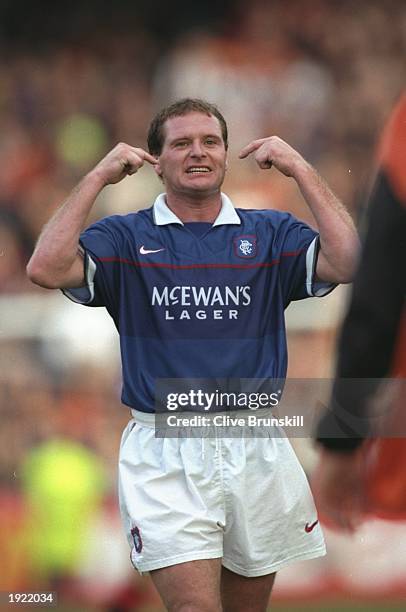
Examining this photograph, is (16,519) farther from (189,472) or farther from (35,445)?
(189,472)

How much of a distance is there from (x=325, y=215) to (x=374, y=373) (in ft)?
2.30

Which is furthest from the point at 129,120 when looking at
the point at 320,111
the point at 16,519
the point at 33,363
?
the point at 16,519

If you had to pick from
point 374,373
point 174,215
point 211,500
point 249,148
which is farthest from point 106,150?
point 211,500

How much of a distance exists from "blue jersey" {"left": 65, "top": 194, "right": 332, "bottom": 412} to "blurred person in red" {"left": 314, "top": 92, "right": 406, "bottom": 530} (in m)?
0.22

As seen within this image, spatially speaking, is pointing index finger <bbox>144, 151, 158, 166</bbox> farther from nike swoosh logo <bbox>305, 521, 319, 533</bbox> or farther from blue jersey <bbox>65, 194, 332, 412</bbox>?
nike swoosh logo <bbox>305, 521, 319, 533</bbox>

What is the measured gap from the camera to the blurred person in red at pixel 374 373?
3.00 meters

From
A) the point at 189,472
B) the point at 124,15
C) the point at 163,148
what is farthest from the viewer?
the point at 124,15

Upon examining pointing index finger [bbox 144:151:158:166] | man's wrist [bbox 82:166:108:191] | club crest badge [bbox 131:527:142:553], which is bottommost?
club crest badge [bbox 131:527:142:553]

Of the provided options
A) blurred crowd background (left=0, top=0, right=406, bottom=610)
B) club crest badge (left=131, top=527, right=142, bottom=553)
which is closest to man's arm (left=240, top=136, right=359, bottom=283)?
club crest badge (left=131, top=527, right=142, bottom=553)

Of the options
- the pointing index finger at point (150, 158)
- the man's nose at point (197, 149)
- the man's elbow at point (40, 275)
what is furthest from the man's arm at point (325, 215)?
the man's elbow at point (40, 275)

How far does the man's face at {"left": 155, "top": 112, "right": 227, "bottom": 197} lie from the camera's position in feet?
9.39

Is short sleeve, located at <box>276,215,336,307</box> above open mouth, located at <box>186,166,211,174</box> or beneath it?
beneath

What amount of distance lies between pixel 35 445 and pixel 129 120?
3.86 feet

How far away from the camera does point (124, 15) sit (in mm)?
Result: 3785
